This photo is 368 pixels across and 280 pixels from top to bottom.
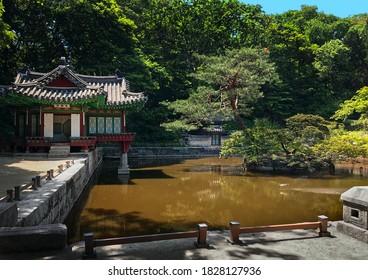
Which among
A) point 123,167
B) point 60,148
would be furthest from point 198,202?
point 60,148

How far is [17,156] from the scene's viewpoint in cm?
1914

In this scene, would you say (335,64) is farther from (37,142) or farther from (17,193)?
(17,193)

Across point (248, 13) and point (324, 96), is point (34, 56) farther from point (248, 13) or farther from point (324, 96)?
point (324, 96)

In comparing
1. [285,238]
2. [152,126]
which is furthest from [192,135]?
[285,238]

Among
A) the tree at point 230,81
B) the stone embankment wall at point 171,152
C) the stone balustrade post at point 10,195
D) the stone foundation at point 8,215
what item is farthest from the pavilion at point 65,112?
the stone foundation at point 8,215

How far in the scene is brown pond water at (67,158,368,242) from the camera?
9773 mm

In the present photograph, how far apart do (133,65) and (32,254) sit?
32.6 meters

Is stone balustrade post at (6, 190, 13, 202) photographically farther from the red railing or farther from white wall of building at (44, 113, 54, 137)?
white wall of building at (44, 113, 54, 137)

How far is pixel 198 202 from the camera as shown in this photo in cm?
1297

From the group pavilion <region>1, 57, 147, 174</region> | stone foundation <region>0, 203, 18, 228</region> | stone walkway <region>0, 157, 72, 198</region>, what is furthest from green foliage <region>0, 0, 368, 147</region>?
stone foundation <region>0, 203, 18, 228</region>

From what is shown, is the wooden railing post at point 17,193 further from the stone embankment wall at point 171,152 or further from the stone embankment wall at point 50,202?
the stone embankment wall at point 171,152

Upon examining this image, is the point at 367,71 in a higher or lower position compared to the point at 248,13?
lower

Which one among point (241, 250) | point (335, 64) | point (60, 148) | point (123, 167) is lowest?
point (241, 250)

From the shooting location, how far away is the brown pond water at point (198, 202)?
9773 millimetres
